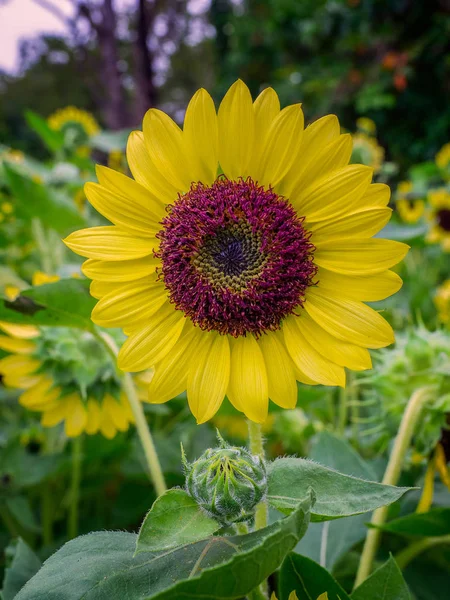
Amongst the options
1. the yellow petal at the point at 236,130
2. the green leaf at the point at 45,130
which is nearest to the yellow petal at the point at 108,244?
the yellow petal at the point at 236,130

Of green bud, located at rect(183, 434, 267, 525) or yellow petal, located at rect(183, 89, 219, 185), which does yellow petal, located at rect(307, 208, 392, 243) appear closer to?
yellow petal, located at rect(183, 89, 219, 185)

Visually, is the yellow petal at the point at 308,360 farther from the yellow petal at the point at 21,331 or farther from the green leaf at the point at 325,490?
the yellow petal at the point at 21,331

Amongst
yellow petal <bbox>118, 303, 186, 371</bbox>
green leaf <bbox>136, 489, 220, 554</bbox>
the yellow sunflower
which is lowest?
green leaf <bbox>136, 489, 220, 554</bbox>

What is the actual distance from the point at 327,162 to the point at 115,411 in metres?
0.47

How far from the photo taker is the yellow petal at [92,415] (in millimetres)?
804

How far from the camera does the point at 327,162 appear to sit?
21.0 inches

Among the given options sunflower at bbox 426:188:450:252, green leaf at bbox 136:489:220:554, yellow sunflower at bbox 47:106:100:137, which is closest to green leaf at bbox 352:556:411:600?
green leaf at bbox 136:489:220:554

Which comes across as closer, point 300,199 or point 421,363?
point 300,199

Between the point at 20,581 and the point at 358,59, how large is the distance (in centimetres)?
553

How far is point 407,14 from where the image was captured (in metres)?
5.04

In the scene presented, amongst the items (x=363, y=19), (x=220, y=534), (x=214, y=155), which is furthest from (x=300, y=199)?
(x=363, y=19)

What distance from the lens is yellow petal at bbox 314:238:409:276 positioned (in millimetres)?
526

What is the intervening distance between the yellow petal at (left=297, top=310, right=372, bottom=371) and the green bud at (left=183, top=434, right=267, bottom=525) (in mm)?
118

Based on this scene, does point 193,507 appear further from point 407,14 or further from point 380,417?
point 407,14
